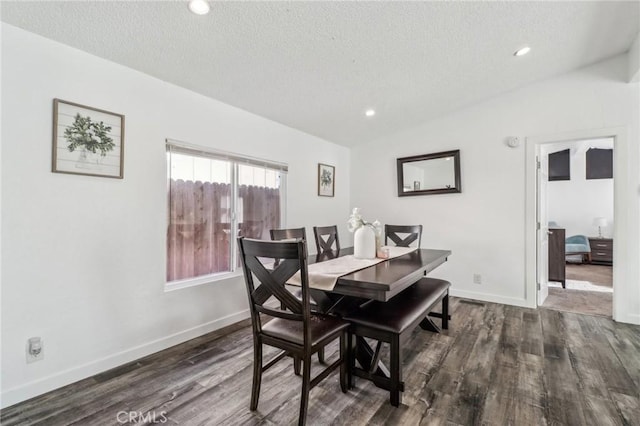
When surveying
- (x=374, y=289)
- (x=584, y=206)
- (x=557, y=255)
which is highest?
(x=584, y=206)

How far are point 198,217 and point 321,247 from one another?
126cm

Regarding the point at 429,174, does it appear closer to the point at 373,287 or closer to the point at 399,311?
the point at 399,311

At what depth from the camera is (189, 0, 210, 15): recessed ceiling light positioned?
168 centimetres

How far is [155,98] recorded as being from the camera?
2371mm

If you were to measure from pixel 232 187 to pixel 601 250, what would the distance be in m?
7.54

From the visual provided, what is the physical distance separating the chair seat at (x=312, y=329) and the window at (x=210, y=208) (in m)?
1.36

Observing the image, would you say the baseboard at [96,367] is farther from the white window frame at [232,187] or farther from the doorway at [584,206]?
the doorway at [584,206]

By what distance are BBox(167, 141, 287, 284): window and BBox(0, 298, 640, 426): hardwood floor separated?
2.33 ft

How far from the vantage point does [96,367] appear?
203cm

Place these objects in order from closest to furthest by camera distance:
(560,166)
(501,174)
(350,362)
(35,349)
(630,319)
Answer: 1. (35,349)
2. (350,362)
3. (630,319)
4. (501,174)
5. (560,166)

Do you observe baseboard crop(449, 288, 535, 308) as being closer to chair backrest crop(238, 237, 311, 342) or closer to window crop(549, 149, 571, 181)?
chair backrest crop(238, 237, 311, 342)

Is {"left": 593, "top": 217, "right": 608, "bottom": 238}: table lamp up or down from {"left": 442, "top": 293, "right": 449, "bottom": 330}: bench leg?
up

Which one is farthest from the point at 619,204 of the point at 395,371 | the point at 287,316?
the point at 287,316

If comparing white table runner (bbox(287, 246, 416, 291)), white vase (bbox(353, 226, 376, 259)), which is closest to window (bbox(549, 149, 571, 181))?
white table runner (bbox(287, 246, 416, 291))
